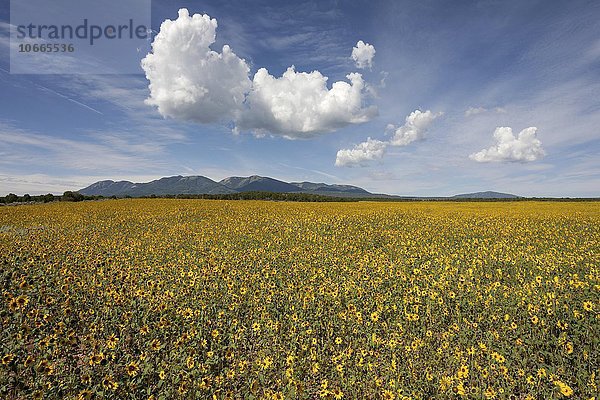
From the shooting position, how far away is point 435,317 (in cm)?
650

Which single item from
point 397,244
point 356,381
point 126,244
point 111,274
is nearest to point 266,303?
point 356,381

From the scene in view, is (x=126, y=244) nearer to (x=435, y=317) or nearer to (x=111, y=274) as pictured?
(x=111, y=274)

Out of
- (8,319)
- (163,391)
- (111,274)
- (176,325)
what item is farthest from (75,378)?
Result: (111,274)

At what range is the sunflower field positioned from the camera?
171 inches

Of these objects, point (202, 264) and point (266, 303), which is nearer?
point (266, 303)

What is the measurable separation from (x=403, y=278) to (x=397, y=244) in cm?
489

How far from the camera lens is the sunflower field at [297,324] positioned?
14.3ft

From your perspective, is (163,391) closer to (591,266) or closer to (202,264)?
(202,264)

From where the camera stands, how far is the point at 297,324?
6039 mm

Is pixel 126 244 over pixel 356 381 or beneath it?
over

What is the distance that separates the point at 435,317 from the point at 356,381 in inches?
109

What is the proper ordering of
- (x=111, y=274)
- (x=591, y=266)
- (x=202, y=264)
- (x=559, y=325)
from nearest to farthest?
(x=559, y=325) < (x=111, y=274) < (x=591, y=266) < (x=202, y=264)

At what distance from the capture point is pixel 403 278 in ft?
28.0

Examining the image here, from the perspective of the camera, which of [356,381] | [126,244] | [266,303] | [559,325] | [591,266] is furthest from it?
[126,244]
